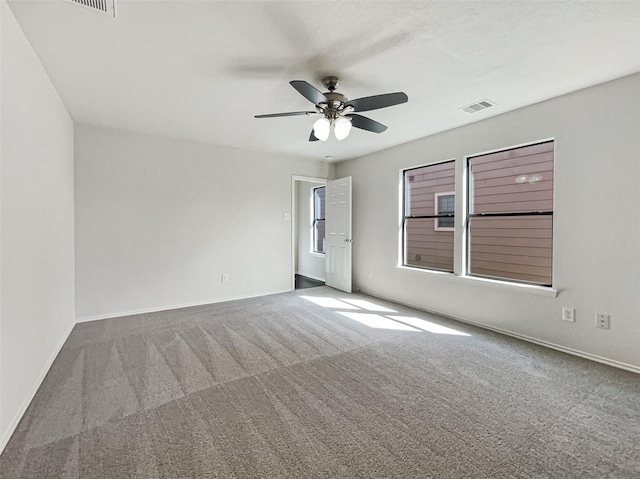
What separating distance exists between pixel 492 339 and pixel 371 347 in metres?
1.35

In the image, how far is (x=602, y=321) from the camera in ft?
8.91

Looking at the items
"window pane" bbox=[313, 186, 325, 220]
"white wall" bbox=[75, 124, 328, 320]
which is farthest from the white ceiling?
"window pane" bbox=[313, 186, 325, 220]

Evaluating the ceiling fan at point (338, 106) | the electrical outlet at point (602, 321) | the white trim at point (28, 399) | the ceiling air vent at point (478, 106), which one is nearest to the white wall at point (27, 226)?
the white trim at point (28, 399)

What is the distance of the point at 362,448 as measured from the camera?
167cm

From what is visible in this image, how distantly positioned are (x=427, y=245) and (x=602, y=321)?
2145mm

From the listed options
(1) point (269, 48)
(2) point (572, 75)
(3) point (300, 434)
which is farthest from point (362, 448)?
(2) point (572, 75)

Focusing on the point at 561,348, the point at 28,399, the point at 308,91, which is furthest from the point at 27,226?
the point at 561,348

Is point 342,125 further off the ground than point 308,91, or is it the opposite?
point 308,91

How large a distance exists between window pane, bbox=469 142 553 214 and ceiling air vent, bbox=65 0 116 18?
3.75 meters

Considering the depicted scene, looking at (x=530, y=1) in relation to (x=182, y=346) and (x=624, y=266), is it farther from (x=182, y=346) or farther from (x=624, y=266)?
(x=182, y=346)

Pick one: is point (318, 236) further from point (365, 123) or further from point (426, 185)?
point (365, 123)

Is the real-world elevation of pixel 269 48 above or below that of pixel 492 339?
above

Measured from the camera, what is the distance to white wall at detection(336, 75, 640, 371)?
257cm

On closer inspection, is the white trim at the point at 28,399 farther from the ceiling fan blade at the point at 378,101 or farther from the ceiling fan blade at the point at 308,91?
the ceiling fan blade at the point at 378,101
